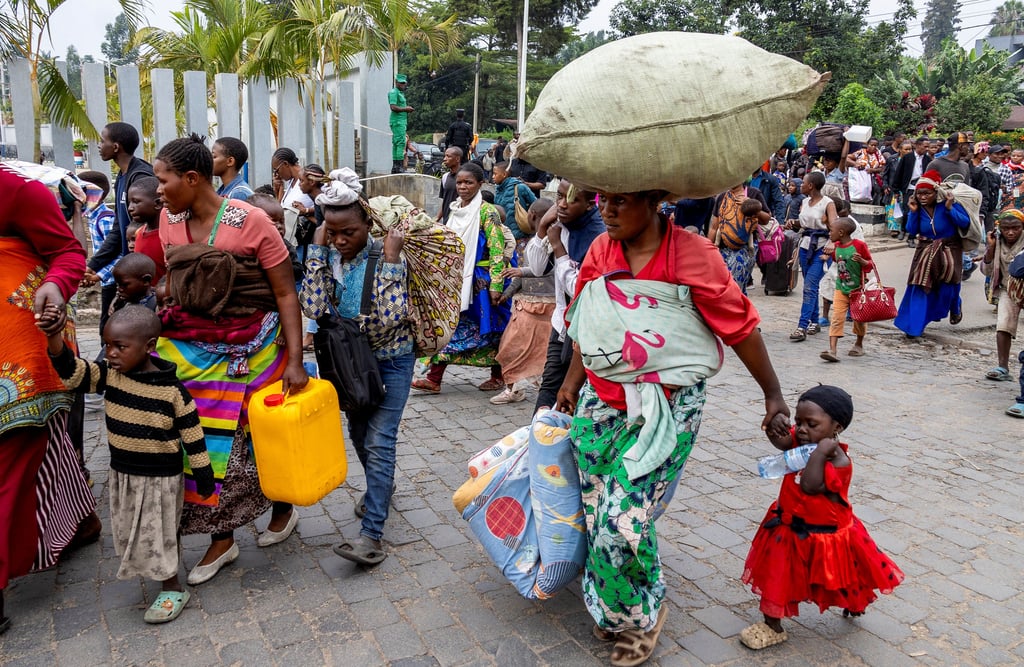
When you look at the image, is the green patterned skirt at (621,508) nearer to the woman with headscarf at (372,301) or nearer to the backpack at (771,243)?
the woman with headscarf at (372,301)

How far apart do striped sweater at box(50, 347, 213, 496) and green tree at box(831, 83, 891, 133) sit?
86.5 ft

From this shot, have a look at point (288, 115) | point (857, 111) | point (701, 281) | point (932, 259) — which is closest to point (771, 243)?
point (932, 259)

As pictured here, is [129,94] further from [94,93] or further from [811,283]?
[811,283]

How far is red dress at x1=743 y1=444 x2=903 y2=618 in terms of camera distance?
3.17 metres

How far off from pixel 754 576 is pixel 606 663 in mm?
709

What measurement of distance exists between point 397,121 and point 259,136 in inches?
182

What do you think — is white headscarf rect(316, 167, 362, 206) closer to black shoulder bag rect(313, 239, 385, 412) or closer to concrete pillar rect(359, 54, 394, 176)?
black shoulder bag rect(313, 239, 385, 412)

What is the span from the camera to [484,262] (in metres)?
6.79

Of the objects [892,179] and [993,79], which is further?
[993,79]

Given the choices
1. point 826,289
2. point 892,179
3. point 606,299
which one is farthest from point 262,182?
point 892,179

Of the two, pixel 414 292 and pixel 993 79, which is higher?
pixel 993 79

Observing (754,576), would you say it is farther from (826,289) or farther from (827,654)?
(826,289)

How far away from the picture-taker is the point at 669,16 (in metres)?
36.7

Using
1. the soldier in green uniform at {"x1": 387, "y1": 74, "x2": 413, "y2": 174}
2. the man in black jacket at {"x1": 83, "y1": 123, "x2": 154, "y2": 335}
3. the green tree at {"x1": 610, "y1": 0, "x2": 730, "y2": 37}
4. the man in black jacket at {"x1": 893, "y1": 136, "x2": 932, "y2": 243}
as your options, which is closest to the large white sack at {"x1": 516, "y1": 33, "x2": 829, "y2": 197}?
the man in black jacket at {"x1": 83, "y1": 123, "x2": 154, "y2": 335}
